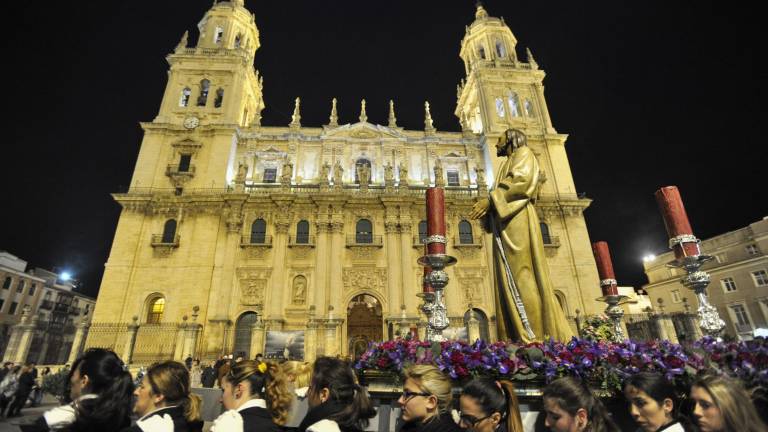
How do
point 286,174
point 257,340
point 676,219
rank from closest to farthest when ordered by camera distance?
point 676,219, point 257,340, point 286,174

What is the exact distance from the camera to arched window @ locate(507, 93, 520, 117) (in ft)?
85.8

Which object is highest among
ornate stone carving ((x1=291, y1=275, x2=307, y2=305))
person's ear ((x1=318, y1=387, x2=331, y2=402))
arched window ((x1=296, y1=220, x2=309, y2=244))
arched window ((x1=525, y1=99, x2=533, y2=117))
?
arched window ((x1=525, y1=99, x2=533, y2=117))

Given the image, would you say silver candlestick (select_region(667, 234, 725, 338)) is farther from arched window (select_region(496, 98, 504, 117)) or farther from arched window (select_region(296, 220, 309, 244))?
arched window (select_region(496, 98, 504, 117))

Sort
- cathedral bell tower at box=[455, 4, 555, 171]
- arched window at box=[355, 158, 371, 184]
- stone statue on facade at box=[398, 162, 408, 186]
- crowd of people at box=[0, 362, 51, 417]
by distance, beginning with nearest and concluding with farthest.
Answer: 1. crowd of people at box=[0, 362, 51, 417]
2. stone statue on facade at box=[398, 162, 408, 186]
3. arched window at box=[355, 158, 371, 184]
4. cathedral bell tower at box=[455, 4, 555, 171]

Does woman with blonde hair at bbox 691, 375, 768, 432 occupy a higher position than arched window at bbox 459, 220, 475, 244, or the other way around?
arched window at bbox 459, 220, 475, 244

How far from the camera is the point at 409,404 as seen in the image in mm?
2359

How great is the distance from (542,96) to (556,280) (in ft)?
47.1

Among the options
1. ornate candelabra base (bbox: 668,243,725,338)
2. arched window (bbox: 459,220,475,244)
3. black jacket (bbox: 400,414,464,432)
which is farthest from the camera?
arched window (bbox: 459,220,475,244)

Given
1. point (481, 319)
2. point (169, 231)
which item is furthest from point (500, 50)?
point (169, 231)

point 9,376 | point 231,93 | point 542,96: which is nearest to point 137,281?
point 9,376

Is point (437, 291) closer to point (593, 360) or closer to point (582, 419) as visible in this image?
point (593, 360)

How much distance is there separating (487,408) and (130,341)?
19181mm

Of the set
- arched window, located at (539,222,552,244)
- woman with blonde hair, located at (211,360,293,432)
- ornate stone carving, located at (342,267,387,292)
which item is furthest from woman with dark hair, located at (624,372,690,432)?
arched window, located at (539,222,552,244)

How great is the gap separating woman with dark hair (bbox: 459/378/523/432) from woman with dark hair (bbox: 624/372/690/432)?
33.5 inches
